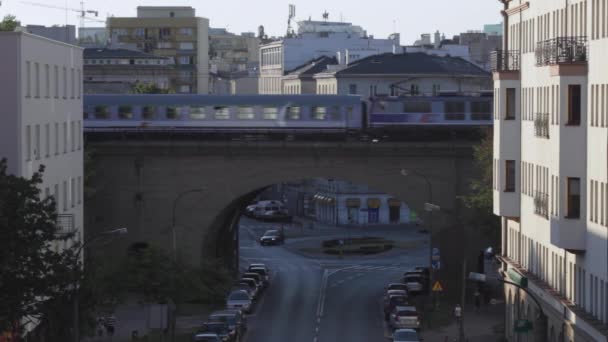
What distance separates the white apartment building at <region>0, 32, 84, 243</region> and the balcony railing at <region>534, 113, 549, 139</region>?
17.0 m

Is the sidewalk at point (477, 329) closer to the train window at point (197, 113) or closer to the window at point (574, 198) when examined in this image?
the window at point (574, 198)

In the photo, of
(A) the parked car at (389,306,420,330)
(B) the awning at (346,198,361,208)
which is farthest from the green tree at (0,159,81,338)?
(B) the awning at (346,198,361,208)

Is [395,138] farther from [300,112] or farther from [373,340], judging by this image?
[373,340]

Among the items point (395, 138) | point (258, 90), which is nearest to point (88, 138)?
point (395, 138)

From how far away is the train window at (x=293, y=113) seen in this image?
89.4 meters

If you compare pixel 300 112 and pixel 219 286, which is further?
pixel 300 112

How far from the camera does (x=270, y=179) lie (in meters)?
84.9

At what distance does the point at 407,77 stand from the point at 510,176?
76886mm

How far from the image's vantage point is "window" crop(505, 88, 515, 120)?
61875 mm

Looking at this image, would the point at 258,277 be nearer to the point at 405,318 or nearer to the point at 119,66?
the point at 405,318

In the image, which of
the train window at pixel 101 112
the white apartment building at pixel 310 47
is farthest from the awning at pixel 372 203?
the train window at pixel 101 112

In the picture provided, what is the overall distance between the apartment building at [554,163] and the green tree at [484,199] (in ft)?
28.1

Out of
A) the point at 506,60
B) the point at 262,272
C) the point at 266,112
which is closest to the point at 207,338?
the point at 506,60

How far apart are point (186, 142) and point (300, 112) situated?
772 centimetres
